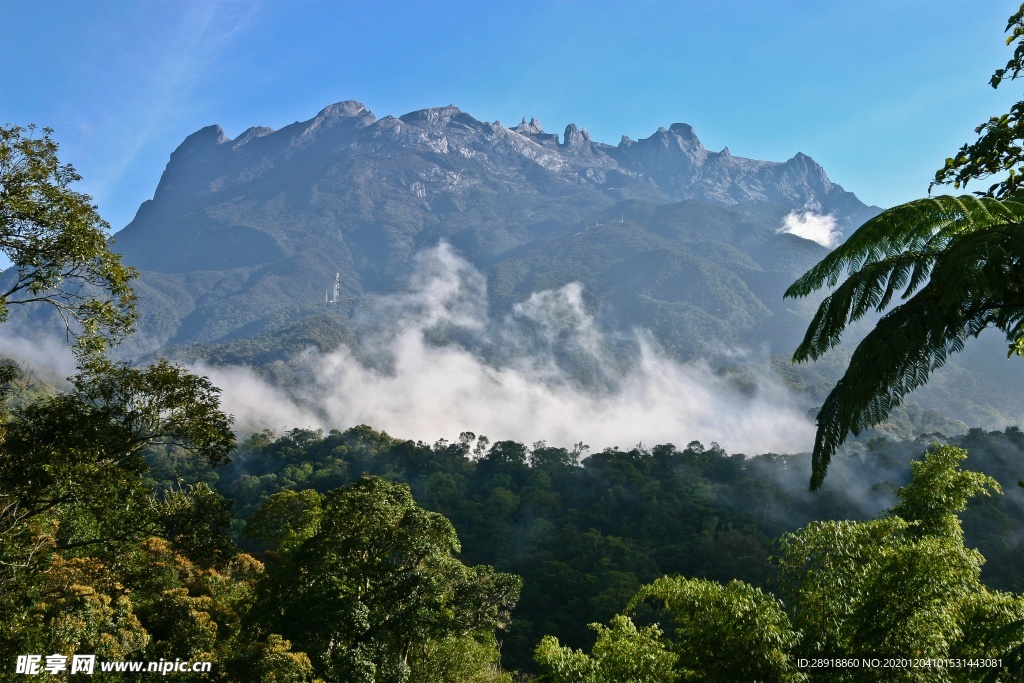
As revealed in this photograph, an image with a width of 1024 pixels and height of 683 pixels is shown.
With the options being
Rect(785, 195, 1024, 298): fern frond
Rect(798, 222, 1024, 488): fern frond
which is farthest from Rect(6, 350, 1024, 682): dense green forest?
Rect(785, 195, 1024, 298): fern frond

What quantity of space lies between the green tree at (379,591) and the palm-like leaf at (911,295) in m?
12.4

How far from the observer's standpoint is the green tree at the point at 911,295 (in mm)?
3131

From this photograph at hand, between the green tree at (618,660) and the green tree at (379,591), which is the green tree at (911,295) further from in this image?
the green tree at (379,591)

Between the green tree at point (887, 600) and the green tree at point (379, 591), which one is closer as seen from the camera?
the green tree at point (887, 600)

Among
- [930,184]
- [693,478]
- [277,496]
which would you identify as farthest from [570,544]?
[930,184]

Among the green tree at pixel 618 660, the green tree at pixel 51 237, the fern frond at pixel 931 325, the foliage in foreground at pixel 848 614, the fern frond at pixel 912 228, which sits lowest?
the green tree at pixel 618 660

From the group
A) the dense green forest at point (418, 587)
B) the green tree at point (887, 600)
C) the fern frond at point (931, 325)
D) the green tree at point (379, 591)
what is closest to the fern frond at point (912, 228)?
the fern frond at point (931, 325)

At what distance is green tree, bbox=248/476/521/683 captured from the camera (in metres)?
14.5

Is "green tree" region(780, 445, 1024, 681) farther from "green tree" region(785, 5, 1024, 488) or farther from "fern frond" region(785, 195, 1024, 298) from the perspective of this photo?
"fern frond" region(785, 195, 1024, 298)

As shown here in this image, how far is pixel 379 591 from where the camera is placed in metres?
16.4

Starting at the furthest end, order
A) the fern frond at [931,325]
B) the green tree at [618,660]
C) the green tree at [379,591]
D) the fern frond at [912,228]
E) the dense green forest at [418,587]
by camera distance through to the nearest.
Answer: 1. the green tree at [379,591]
2. the green tree at [618,660]
3. the dense green forest at [418,587]
4. the fern frond at [912,228]
5. the fern frond at [931,325]

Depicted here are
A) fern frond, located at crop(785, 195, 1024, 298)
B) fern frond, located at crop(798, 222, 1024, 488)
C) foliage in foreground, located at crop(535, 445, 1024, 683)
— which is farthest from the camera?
foliage in foreground, located at crop(535, 445, 1024, 683)

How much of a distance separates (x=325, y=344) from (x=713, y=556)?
131 m

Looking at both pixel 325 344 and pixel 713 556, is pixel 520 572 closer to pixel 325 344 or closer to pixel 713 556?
pixel 713 556
